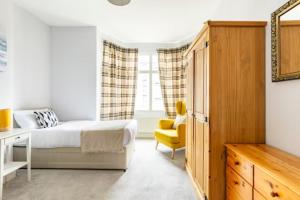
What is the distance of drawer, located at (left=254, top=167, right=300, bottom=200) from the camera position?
976 mm

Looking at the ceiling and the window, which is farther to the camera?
the window

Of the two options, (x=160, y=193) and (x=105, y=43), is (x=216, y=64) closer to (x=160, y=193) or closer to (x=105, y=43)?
(x=160, y=193)

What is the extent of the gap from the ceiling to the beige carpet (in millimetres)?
2639

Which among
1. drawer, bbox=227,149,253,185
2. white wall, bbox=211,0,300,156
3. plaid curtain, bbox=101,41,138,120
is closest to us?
drawer, bbox=227,149,253,185

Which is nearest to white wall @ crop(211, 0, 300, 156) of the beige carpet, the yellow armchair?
the beige carpet

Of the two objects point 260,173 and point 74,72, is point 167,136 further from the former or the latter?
point 260,173

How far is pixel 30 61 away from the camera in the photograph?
12.0 ft

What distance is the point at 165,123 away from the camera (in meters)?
4.38

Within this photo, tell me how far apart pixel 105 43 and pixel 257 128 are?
12.9 ft

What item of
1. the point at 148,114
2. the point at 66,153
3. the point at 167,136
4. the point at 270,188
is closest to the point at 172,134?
the point at 167,136

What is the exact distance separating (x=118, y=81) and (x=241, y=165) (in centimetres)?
408

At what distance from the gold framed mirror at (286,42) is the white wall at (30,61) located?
11.7ft

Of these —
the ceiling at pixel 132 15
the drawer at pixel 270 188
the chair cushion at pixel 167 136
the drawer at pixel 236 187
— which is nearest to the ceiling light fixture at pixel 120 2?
the ceiling at pixel 132 15

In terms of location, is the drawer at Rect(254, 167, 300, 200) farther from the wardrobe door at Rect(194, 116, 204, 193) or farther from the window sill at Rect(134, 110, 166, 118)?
the window sill at Rect(134, 110, 166, 118)
